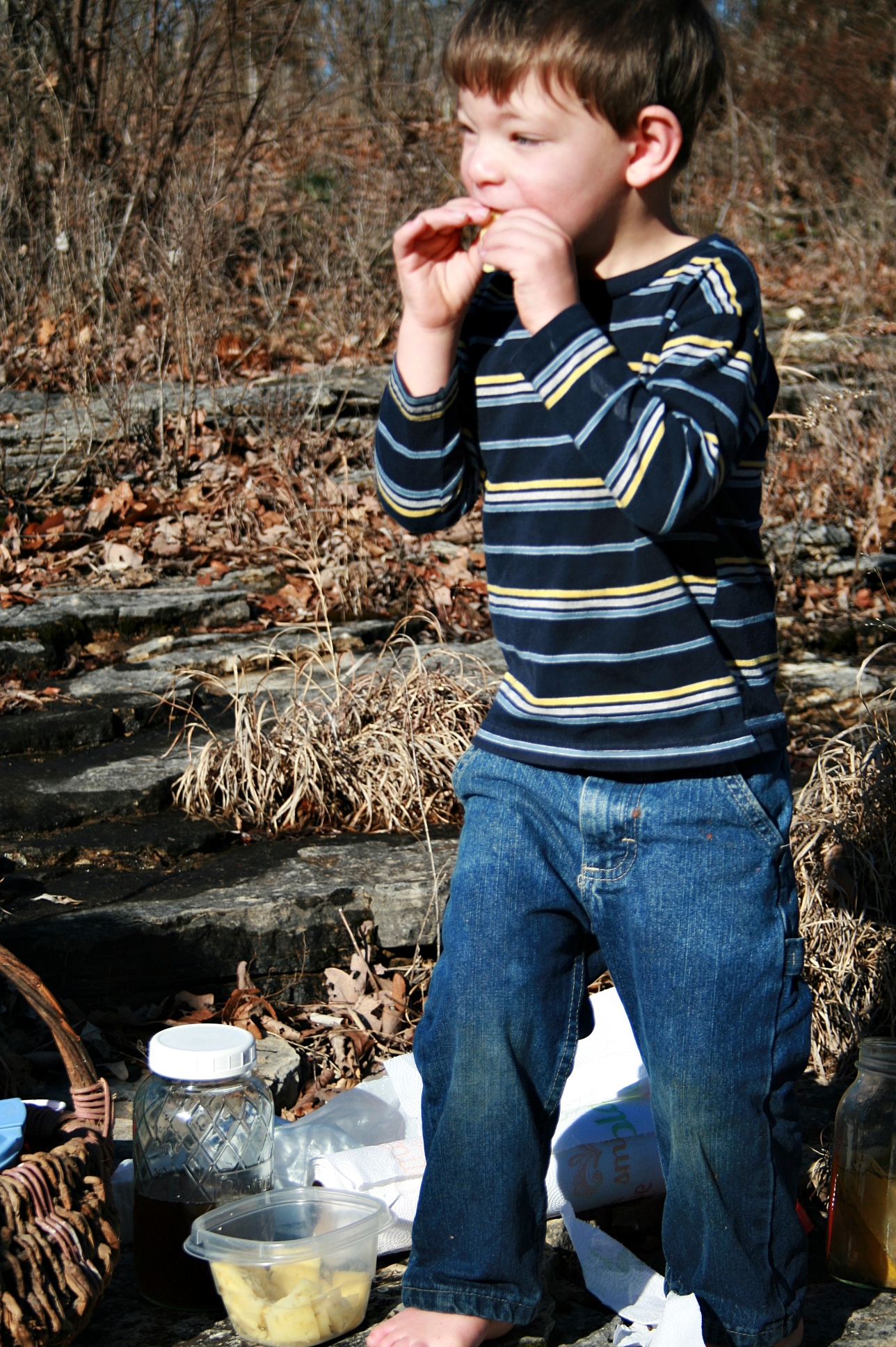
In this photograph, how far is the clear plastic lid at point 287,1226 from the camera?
1.64 meters

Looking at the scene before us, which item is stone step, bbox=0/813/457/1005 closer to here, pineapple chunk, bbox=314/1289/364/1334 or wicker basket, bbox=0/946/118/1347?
wicker basket, bbox=0/946/118/1347

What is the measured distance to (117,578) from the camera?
4.87 m

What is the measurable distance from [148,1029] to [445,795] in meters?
1.04

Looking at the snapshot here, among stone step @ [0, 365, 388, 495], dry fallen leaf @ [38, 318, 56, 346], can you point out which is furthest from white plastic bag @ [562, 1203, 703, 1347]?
dry fallen leaf @ [38, 318, 56, 346]

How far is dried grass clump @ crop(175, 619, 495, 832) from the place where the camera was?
313cm

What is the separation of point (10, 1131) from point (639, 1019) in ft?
2.75

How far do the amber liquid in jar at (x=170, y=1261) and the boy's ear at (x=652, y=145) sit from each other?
5.13ft

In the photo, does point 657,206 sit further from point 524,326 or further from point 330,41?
point 330,41

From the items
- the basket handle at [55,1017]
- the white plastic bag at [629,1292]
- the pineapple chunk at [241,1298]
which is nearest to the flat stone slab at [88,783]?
the basket handle at [55,1017]

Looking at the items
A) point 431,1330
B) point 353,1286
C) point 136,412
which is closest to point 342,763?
point 353,1286

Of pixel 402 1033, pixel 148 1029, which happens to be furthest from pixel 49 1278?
pixel 402 1033

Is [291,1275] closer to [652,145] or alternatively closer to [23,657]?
[652,145]

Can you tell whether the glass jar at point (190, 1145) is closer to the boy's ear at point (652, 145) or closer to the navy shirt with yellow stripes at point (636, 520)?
the navy shirt with yellow stripes at point (636, 520)

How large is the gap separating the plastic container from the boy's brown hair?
4.94 ft
